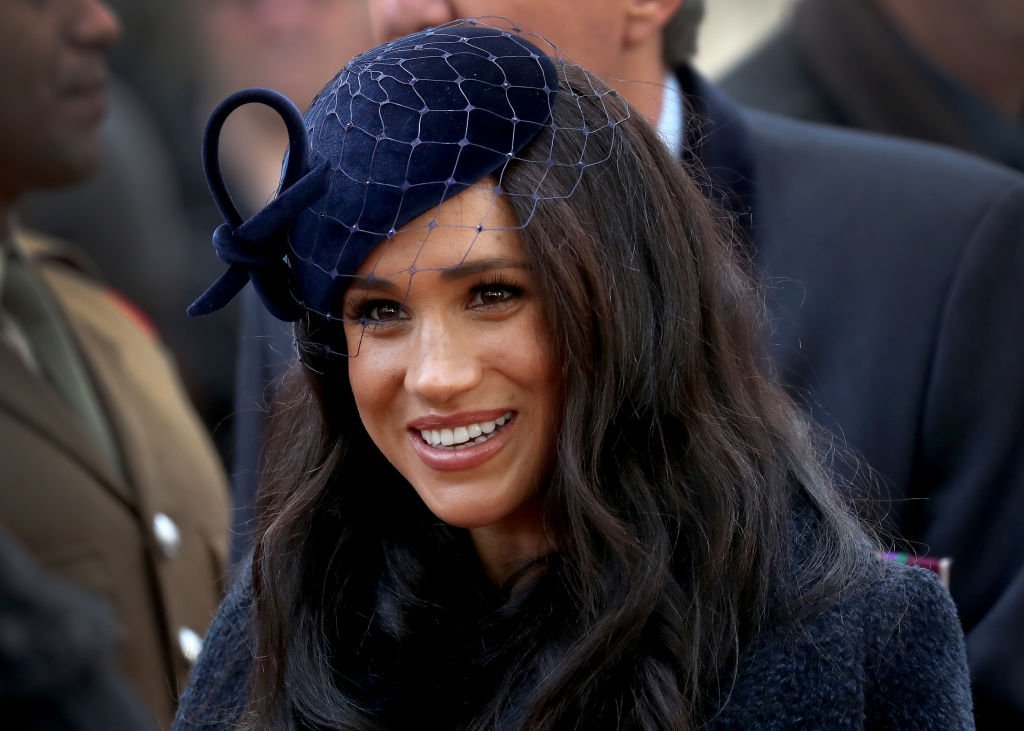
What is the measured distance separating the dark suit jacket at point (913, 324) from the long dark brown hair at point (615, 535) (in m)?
0.36

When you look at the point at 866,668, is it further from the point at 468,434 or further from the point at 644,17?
the point at 644,17

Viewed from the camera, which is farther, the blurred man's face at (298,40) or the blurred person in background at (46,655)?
the blurred man's face at (298,40)

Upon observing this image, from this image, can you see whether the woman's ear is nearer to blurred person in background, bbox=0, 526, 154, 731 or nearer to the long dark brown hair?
the long dark brown hair

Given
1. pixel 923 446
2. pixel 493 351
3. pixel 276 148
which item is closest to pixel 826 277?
pixel 923 446

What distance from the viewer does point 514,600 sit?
2174 millimetres

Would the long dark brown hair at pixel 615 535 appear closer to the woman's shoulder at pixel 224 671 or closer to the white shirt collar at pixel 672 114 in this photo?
the woman's shoulder at pixel 224 671

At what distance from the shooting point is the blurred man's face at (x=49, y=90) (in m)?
3.40

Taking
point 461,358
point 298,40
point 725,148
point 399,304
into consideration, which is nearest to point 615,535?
point 461,358

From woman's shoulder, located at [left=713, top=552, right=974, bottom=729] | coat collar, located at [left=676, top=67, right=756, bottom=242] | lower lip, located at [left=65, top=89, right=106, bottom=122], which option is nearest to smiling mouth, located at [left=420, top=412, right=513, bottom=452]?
woman's shoulder, located at [left=713, top=552, right=974, bottom=729]

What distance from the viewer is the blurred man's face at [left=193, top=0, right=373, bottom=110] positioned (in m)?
5.47

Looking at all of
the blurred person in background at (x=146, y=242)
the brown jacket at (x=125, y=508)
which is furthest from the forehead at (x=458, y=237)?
the blurred person in background at (x=146, y=242)

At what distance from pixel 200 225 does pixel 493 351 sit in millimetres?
4189

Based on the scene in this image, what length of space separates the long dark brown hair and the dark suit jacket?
1.19ft

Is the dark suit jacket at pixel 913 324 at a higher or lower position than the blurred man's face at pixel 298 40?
higher
